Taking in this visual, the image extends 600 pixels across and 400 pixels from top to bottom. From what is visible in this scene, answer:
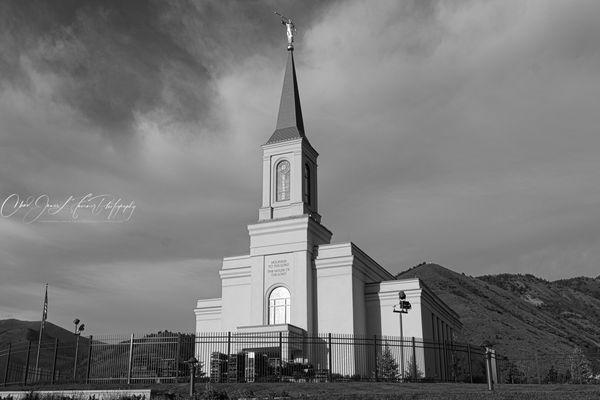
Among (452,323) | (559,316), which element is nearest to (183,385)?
(452,323)

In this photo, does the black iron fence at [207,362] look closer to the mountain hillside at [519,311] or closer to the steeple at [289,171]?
the steeple at [289,171]

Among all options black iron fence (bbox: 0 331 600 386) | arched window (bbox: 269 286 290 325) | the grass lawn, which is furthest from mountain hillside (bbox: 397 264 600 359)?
the grass lawn

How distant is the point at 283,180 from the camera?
135 ft

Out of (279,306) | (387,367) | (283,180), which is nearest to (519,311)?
(283,180)

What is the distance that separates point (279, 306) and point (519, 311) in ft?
267

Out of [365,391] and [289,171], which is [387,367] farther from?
[289,171]

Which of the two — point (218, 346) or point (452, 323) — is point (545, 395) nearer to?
point (218, 346)

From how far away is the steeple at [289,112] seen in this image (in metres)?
41.9

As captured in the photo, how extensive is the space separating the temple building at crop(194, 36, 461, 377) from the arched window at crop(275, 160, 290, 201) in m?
0.06

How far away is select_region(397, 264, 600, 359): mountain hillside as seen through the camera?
7969 centimetres

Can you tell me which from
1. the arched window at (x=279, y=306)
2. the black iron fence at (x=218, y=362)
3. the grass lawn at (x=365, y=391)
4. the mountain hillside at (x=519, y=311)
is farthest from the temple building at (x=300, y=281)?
the mountain hillside at (x=519, y=311)

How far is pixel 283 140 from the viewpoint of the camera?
4147 centimetres

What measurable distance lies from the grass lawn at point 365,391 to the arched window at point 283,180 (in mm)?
17875

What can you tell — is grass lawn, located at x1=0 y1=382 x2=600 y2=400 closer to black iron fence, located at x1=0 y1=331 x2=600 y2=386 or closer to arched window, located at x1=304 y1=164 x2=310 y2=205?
black iron fence, located at x1=0 y1=331 x2=600 y2=386
